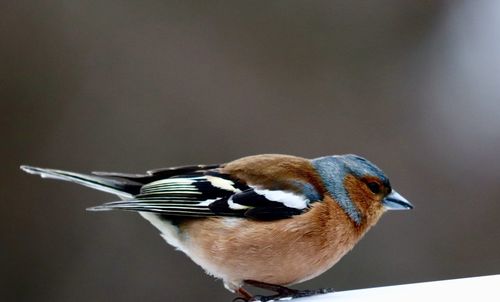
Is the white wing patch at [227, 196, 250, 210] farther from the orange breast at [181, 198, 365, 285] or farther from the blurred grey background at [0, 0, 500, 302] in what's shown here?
the blurred grey background at [0, 0, 500, 302]

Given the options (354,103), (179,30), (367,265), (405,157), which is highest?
(179,30)

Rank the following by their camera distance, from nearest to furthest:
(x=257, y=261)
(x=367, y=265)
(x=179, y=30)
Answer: (x=257, y=261), (x=367, y=265), (x=179, y=30)

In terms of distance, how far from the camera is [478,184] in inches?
133

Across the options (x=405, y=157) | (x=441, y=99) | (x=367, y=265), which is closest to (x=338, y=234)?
(x=367, y=265)

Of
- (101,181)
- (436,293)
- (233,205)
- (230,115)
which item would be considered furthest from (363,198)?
(230,115)

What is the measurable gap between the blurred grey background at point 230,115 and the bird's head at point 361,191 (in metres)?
1.26

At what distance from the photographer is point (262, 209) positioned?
1.66m

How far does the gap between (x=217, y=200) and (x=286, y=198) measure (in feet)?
0.47

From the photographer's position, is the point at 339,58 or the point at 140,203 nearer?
the point at 140,203

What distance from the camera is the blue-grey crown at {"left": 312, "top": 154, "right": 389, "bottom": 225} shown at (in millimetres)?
1717

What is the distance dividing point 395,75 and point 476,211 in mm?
655

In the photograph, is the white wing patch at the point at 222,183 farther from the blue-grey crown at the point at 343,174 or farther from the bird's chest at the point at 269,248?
the blue-grey crown at the point at 343,174

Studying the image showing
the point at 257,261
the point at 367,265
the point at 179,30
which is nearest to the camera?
the point at 257,261

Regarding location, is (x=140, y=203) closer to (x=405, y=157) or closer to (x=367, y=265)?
(x=367, y=265)
